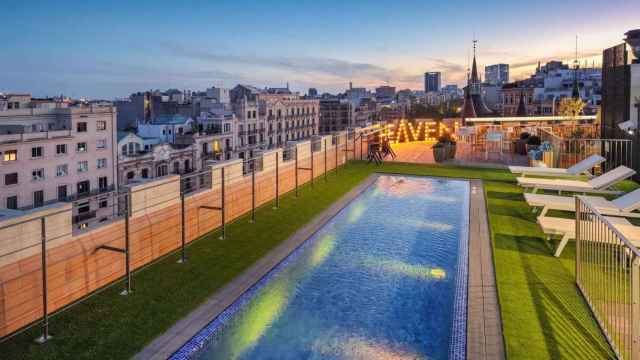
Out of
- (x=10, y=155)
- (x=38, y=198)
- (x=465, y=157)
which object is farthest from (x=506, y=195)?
(x=38, y=198)

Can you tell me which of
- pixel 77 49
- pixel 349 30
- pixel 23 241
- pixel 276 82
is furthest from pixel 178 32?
pixel 23 241

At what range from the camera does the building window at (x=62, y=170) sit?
37.2 metres

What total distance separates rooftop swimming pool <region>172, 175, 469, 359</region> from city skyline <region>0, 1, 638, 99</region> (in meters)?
17.7

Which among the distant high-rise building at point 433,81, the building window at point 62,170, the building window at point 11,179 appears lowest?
the building window at point 11,179

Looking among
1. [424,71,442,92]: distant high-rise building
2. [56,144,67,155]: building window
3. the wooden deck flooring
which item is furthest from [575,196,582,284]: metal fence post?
[424,71,442,92]: distant high-rise building

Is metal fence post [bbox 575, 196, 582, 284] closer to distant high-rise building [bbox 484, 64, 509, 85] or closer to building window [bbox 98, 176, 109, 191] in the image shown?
building window [bbox 98, 176, 109, 191]

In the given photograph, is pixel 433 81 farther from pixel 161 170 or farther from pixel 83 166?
pixel 83 166

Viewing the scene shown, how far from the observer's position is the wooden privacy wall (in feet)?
14.3

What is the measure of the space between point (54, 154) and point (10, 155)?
138 inches

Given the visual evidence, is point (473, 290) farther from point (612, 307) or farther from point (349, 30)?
point (349, 30)

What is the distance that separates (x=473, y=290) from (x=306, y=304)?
1.92 metres

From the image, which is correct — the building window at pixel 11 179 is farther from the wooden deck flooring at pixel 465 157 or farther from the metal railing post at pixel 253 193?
the metal railing post at pixel 253 193

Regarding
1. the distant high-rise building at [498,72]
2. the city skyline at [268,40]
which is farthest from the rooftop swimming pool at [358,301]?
the distant high-rise building at [498,72]

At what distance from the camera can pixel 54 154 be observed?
120 feet
